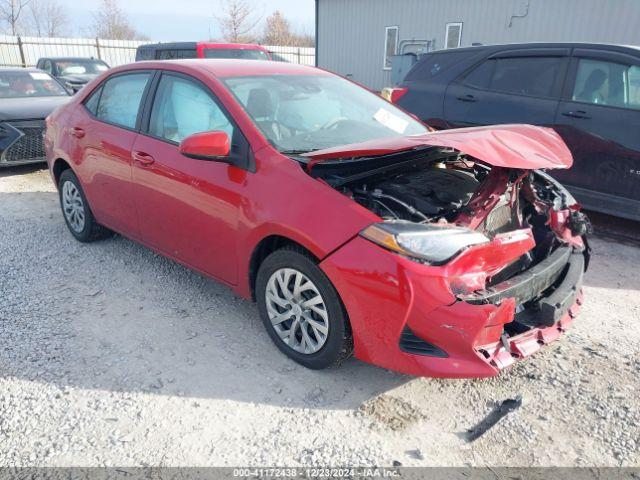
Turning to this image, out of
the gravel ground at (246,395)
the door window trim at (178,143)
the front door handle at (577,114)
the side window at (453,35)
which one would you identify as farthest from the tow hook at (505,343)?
the side window at (453,35)

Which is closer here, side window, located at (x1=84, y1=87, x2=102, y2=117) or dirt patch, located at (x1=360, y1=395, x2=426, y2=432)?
dirt patch, located at (x1=360, y1=395, x2=426, y2=432)

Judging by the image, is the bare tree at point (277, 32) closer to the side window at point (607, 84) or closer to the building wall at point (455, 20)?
the building wall at point (455, 20)

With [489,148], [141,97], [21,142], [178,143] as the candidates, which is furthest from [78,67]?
[489,148]

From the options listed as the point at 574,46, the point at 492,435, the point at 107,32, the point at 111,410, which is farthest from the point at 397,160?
the point at 107,32

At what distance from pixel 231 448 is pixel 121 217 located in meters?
2.43

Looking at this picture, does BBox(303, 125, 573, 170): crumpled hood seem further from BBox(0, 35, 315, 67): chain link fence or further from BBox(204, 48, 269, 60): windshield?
BBox(0, 35, 315, 67): chain link fence

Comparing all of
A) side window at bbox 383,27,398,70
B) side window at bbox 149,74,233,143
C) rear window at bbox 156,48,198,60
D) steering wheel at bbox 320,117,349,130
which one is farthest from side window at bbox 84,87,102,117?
side window at bbox 383,27,398,70

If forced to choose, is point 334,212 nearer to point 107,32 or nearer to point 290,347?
point 290,347

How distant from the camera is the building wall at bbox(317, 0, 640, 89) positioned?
11391 mm

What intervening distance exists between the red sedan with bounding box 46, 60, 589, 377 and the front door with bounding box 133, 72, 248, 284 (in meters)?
0.01

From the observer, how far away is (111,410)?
2.66 m

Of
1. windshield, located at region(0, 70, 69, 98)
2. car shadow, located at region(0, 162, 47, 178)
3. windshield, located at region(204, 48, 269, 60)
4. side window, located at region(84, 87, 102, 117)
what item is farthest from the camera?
windshield, located at region(204, 48, 269, 60)

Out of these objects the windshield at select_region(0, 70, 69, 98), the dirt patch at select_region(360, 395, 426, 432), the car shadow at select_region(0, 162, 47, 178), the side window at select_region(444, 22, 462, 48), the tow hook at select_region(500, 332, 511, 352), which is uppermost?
the side window at select_region(444, 22, 462, 48)

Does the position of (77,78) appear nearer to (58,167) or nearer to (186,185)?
(58,167)
